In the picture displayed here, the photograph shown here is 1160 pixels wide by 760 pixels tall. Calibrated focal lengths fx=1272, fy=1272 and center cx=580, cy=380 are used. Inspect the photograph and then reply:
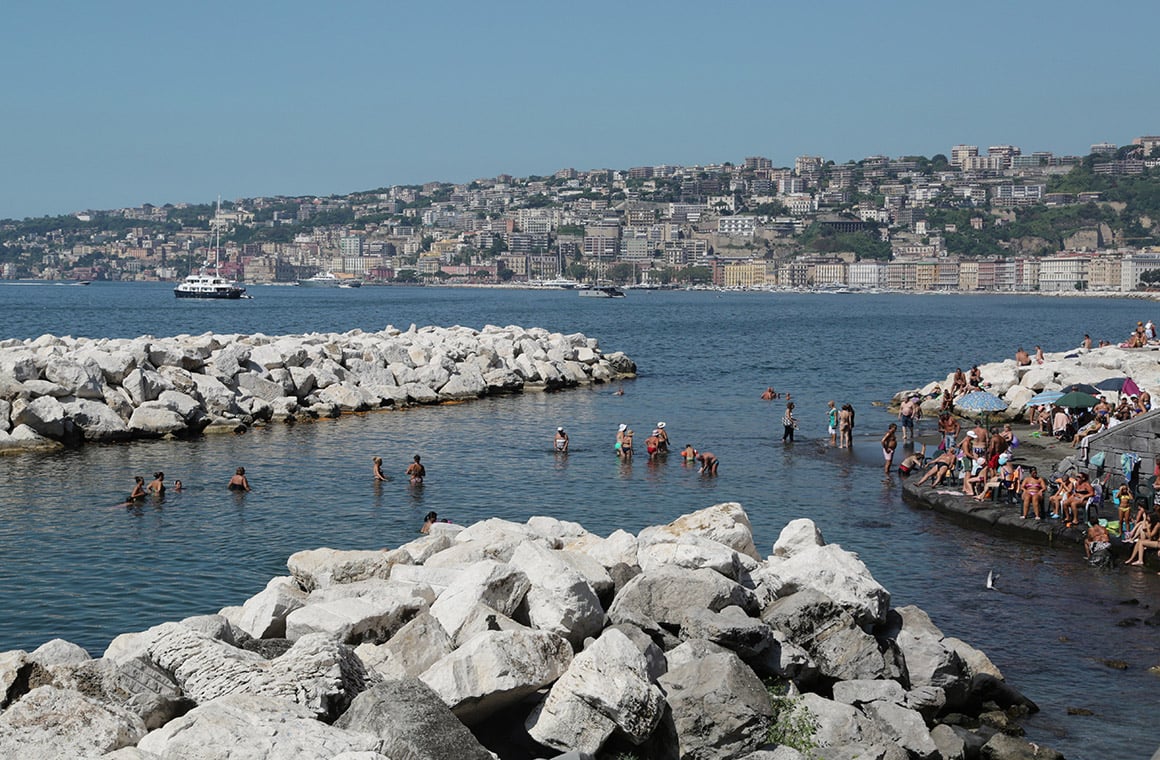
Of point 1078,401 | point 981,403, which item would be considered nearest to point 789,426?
point 981,403

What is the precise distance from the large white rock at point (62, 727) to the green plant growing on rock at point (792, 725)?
4.99 m

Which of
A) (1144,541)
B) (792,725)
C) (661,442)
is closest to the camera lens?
(792,725)

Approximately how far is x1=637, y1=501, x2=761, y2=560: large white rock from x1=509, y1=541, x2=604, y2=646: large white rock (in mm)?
2406

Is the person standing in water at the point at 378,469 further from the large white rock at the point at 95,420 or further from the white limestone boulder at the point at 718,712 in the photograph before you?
the white limestone boulder at the point at 718,712

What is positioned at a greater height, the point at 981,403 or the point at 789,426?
the point at 981,403

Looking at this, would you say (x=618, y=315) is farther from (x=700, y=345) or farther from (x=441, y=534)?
(x=441, y=534)

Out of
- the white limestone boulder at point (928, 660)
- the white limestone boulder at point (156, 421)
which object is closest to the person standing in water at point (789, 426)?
the white limestone boulder at point (156, 421)

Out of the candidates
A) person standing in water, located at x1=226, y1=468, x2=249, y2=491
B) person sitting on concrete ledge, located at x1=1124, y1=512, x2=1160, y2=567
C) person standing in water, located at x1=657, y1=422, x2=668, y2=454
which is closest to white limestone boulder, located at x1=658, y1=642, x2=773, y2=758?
person sitting on concrete ledge, located at x1=1124, y1=512, x2=1160, y2=567

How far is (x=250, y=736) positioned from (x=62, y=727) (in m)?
1.43

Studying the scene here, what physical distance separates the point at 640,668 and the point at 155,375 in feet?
80.4

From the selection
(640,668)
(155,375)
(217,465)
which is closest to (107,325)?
(155,375)

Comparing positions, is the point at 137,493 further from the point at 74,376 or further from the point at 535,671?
the point at 535,671

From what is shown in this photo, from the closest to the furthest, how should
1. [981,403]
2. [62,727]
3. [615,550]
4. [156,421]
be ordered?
[62,727]
[615,550]
[981,403]
[156,421]

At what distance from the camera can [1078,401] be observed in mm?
28172
